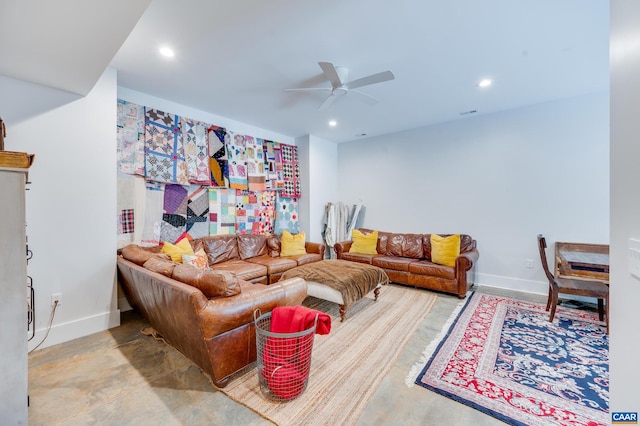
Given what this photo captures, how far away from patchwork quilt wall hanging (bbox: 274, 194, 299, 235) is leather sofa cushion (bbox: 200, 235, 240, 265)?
110 cm

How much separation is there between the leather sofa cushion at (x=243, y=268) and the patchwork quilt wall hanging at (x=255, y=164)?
1.49 metres

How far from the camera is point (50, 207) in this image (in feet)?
7.90

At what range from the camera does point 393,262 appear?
164 inches

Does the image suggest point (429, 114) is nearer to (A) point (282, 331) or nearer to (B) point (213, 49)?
(B) point (213, 49)

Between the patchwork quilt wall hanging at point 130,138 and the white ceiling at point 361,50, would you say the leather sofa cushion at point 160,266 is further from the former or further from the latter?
the white ceiling at point 361,50

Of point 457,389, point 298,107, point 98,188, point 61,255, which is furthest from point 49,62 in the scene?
point 457,389

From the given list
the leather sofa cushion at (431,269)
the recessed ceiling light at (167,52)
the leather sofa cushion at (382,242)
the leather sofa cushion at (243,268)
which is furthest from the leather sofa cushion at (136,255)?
the leather sofa cushion at (382,242)

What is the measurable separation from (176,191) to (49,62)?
189 centimetres

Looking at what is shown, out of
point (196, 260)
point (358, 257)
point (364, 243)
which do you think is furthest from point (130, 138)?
point (364, 243)

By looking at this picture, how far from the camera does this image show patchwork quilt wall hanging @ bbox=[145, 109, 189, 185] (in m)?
3.35

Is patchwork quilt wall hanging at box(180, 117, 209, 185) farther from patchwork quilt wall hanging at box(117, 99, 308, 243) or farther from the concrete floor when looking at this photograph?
the concrete floor

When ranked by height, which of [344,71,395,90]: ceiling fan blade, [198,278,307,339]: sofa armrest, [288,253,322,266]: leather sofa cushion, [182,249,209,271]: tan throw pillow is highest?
[344,71,395,90]: ceiling fan blade

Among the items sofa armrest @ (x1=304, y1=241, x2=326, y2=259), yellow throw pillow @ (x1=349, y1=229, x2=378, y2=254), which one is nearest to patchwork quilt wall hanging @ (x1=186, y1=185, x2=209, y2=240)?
sofa armrest @ (x1=304, y1=241, x2=326, y2=259)

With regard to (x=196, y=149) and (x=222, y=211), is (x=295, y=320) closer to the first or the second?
(x=222, y=211)
